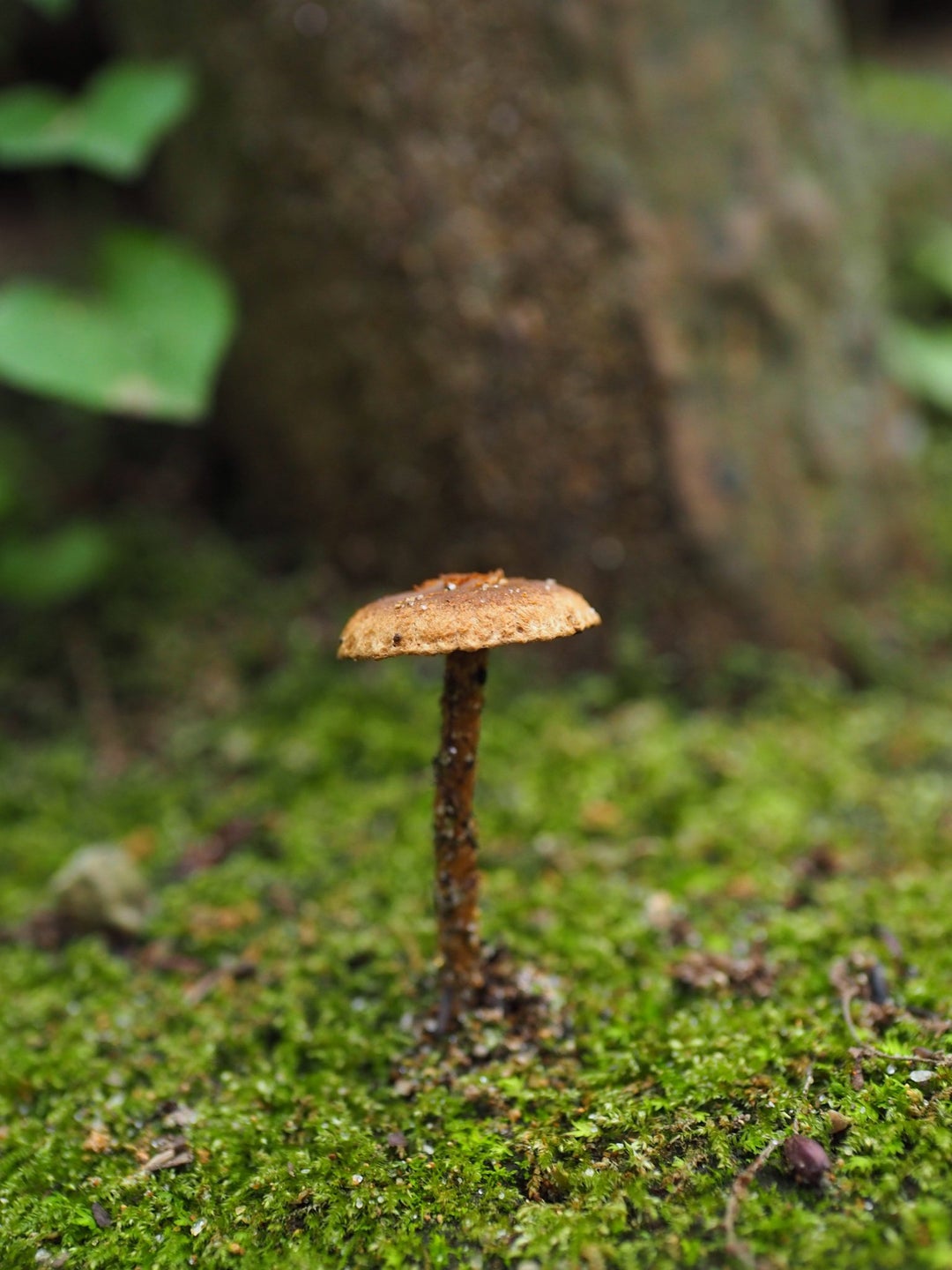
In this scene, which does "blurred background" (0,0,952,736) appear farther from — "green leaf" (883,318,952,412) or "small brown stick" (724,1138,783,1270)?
"small brown stick" (724,1138,783,1270)

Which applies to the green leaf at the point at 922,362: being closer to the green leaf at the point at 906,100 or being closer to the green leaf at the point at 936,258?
the green leaf at the point at 936,258

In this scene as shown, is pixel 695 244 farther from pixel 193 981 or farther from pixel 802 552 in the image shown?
pixel 193 981

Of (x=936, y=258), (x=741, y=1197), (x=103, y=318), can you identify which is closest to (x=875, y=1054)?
(x=741, y=1197)

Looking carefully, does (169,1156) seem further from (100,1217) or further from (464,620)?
(464,620)

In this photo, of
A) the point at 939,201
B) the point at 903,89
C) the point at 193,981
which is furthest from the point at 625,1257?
the point at 903,89

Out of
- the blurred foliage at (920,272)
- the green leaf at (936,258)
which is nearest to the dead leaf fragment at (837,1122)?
the blurred foliage at (920,272)

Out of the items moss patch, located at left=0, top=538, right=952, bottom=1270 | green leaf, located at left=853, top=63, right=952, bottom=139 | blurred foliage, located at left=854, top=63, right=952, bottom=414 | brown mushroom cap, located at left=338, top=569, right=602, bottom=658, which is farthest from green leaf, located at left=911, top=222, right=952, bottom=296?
brown mushroom cap, located at left=338, top=569, right=602, bottom=658
